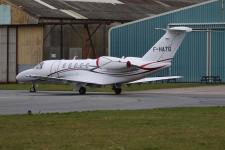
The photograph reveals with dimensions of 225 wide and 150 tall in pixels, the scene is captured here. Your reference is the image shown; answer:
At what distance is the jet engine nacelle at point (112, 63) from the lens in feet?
141

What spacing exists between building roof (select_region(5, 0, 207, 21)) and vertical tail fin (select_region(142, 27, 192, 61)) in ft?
79.3

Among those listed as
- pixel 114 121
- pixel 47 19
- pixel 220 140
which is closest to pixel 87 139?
pixel 220 140

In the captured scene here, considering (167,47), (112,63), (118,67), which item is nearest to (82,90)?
(112,63)

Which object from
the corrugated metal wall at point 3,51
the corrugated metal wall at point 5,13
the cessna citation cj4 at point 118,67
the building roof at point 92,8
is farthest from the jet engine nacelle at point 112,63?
the corrugated metal wall at point 3,51

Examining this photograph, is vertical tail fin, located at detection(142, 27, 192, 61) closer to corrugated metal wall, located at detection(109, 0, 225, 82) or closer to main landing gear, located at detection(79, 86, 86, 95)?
main landing gear, located at detection(79, 86, 86, 95)

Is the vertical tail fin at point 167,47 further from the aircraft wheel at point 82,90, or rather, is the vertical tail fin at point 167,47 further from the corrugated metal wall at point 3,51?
the corrugated metal wall at point 3,51

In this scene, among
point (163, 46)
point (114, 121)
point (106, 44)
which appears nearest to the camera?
point (114, 121)

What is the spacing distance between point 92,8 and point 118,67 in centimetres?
3166

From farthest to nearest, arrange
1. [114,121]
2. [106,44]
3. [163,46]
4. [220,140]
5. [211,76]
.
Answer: [106,44] → [211,76] → [163,46] → [114,121] → [220,140]

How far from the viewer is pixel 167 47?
4425 cm

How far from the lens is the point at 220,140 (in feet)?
52.6

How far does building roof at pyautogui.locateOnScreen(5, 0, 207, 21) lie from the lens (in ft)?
224

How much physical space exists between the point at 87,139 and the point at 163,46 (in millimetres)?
28332

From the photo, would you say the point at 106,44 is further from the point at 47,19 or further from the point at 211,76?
the point at 211,76
